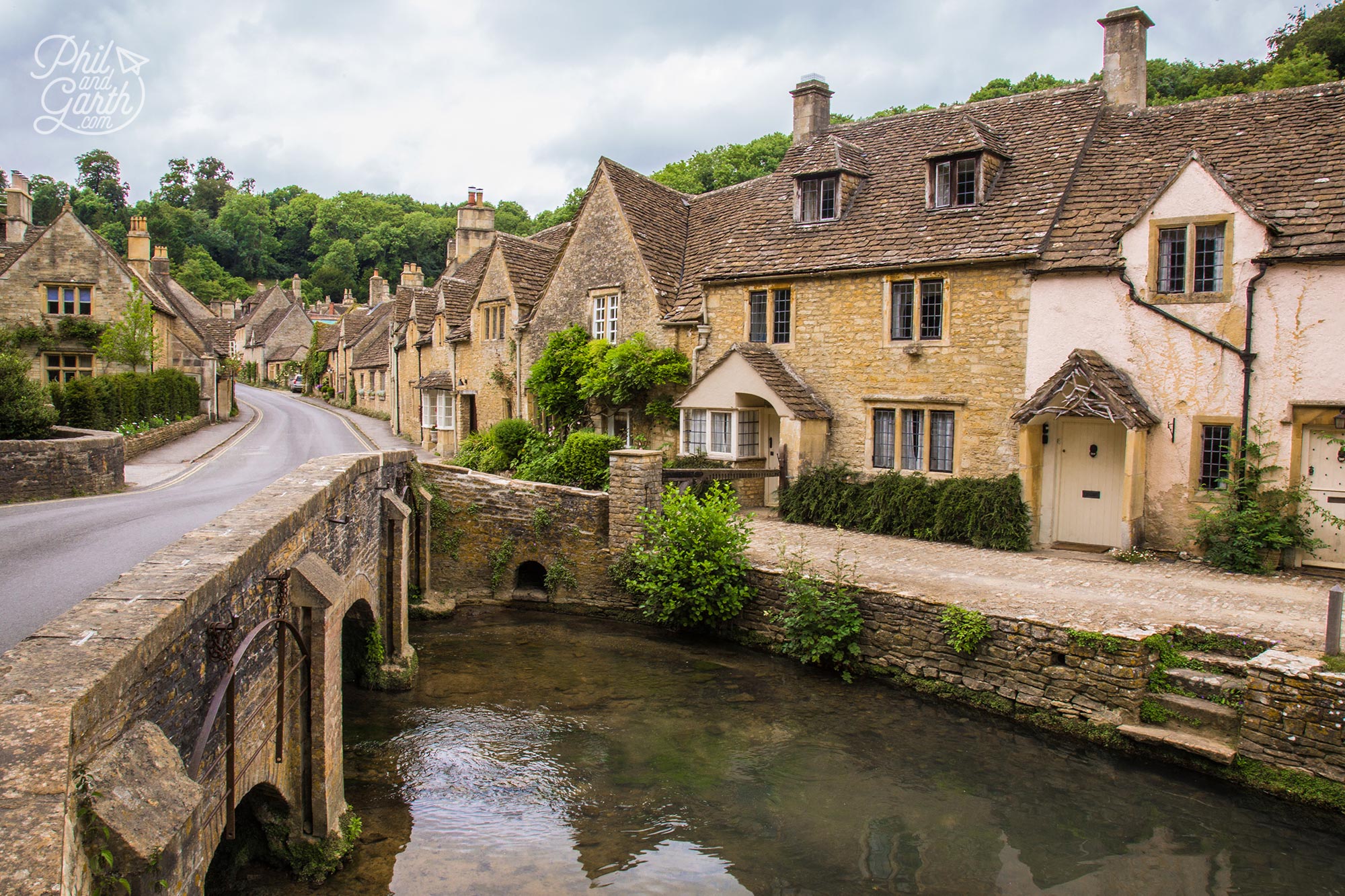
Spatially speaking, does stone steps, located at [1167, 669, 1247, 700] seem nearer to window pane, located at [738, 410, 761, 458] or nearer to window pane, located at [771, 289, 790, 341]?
window pane, located at [738, 410, 761, 458]

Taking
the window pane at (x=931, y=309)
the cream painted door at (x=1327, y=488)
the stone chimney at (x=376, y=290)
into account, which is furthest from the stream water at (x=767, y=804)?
the stone chimney at (x=376, y=290)

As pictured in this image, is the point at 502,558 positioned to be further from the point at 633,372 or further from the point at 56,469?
the point at 56,469

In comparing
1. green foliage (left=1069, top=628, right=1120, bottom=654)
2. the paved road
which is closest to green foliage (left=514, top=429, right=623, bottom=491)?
the paved road

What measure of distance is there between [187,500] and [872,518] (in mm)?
13723

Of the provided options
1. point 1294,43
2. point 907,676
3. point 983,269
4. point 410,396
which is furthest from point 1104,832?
point 1294,43

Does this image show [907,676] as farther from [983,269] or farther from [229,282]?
[229,282]

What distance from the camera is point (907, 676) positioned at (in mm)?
13562

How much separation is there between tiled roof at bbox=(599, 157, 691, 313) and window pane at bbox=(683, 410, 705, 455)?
3.34 metres

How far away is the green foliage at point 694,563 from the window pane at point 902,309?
6204 millimetres

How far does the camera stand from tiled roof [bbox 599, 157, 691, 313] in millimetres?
25109

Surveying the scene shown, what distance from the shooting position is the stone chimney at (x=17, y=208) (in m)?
41.6

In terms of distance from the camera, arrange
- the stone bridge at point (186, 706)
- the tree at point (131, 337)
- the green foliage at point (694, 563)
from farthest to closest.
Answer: the tree at point (131, 337)
the green foliage at point (694, 563)
the stone bridge at point (186, 706)

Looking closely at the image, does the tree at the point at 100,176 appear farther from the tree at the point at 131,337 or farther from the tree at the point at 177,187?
the tree at the point at 131,337

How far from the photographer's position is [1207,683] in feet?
36.0
